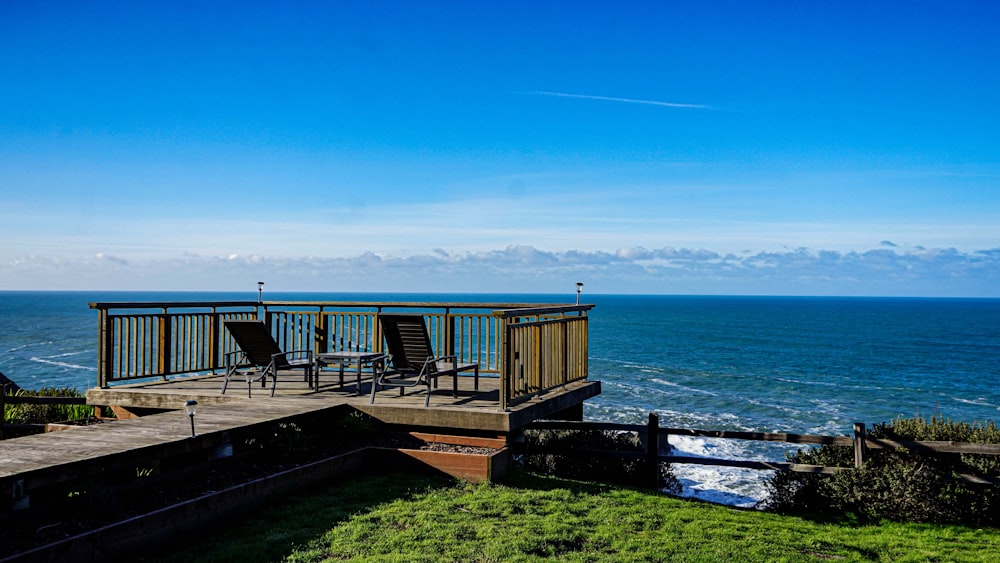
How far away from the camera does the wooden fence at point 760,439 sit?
7780mm

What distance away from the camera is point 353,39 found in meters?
18.6

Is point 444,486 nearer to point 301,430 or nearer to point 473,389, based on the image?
point 301,430

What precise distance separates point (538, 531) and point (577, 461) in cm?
362

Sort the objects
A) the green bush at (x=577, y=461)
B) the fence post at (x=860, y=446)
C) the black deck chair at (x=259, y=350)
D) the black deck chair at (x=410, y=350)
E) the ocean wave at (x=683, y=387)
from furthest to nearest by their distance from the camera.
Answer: the ocean wave at (x=683, y=387) < the black deck chair at (x=259, y=350) < the green bush at (x=577, y=461) < the black deck chair at (x=410, y=350) < the fence post at (x=860, y=446)

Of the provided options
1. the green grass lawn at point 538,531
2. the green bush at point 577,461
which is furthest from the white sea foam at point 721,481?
the green grass lawn at point 538,531

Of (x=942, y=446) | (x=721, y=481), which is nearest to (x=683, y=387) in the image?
(x=721, y=481)

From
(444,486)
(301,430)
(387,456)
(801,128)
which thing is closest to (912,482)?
(444,486)

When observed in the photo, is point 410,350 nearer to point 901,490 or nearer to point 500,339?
point 500,339

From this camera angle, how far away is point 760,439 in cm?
826

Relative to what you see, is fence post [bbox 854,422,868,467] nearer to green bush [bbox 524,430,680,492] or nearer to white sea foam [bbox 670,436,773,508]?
green bush [bbox 524,430,680,492]

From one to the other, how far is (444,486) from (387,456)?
0.84 m

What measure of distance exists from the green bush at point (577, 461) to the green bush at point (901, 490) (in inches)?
63.0

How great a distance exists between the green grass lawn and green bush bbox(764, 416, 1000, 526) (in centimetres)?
30

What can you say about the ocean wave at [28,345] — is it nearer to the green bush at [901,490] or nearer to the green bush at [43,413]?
the green bush at [43,413]
